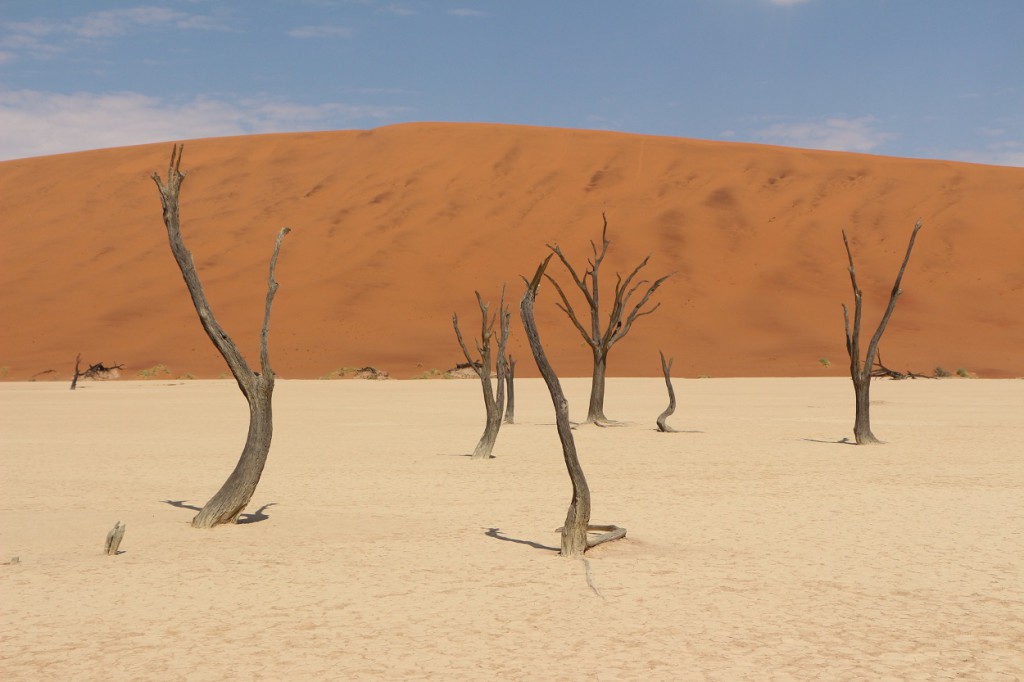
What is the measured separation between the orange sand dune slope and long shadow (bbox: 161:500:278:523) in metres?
27.7

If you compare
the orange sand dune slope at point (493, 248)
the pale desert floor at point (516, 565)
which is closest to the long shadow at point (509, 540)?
the pale desert floor at point (516, 565)

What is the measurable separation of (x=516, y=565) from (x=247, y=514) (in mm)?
3157

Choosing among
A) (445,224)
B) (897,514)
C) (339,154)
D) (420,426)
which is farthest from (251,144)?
(897,514)

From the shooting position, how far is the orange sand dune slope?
132ft

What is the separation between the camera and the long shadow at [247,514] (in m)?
8.44

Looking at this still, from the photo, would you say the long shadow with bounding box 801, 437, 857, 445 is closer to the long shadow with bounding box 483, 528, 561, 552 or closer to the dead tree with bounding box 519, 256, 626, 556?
the long shadow with bounding box 483, 528, 561, 552

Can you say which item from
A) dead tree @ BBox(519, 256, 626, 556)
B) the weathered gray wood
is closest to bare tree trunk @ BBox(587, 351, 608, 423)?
dead tree @ BBox(519, 256, 626, 556)

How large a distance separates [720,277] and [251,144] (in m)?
37.5

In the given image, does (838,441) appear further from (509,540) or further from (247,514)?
(247,514)

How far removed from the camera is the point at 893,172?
5800 cm

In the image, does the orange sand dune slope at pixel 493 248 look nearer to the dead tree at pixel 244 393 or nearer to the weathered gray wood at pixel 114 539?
the dead tree at pixel 244 393

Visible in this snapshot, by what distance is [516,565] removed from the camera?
6.62m

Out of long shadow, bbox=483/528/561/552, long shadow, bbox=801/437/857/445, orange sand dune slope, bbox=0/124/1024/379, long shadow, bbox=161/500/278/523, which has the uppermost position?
orange sand dune slope, bbox=0/124/1024/379

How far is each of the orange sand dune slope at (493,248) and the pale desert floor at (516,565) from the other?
24889mm
